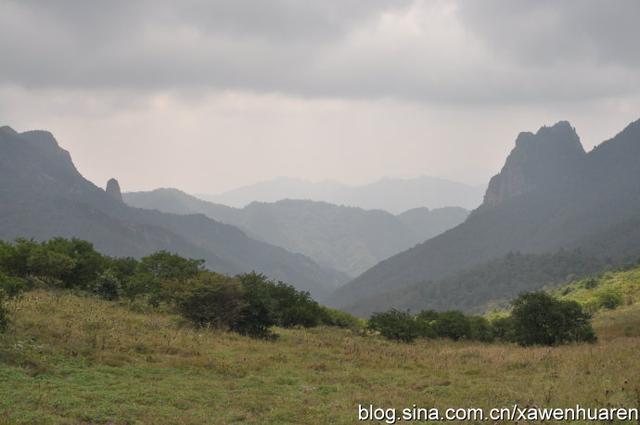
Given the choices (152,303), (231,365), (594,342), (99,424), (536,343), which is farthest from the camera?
(152,303)

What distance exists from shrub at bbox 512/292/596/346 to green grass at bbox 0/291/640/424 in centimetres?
610

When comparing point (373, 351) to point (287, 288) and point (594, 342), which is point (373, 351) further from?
point (287, 288)

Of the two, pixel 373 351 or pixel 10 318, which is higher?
pixel 10 318

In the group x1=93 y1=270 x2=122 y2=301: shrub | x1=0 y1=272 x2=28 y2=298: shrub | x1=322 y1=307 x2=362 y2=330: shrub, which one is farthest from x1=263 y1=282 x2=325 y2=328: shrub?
x1=0 y1=272 x2=28 y2=298: shrub

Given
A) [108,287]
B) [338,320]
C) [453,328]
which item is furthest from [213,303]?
[453,328]

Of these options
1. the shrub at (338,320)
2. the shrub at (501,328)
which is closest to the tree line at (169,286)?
the shrub at (338,320)

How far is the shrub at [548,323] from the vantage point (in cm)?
2722

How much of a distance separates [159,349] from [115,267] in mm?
21280

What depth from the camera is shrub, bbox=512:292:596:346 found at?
27219 mm

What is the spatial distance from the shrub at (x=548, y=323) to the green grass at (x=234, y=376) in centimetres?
610

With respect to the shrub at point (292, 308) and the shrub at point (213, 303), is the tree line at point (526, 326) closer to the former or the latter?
the shrub at point (292, 308)

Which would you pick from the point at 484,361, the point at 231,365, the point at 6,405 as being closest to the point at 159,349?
the point at 231,365

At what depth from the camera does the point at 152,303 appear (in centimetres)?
2962

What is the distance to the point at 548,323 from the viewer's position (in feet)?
91.6
